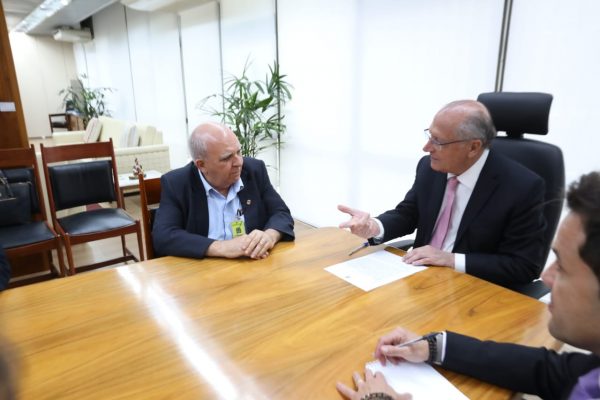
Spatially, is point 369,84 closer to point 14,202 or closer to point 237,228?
point 237,228

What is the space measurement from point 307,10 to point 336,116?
1155 mm

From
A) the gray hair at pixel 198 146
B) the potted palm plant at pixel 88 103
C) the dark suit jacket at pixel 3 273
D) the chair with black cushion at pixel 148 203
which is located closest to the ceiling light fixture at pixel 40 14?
the potted palm plant at pixel 88 103

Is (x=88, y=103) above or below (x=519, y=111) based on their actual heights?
above

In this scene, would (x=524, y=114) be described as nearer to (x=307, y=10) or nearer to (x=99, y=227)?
(x=99, y=227)

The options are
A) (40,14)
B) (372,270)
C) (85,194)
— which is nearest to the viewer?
(372,270)

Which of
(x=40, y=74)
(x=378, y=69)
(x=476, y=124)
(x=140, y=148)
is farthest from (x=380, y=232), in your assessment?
(x=40, y=74)

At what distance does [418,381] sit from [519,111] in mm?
1263

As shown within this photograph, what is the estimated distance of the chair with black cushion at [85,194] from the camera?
9.05 feet

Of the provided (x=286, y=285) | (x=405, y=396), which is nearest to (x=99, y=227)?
(x=286, y=285)

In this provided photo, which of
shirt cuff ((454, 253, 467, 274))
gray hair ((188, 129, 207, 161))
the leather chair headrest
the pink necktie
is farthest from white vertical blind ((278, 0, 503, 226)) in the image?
gray hair ((188, 129, 207, 161))

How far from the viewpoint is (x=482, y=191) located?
159 centimetres

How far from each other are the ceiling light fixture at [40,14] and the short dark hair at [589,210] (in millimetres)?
8542

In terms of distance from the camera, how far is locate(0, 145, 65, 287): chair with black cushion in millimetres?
2523

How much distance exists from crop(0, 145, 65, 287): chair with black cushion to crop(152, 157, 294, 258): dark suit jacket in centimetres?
129
